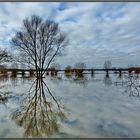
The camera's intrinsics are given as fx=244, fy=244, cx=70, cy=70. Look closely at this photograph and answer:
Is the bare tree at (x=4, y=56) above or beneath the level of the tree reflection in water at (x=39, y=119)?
above

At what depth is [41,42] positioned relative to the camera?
37.2 metres

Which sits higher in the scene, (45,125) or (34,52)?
(34,52)

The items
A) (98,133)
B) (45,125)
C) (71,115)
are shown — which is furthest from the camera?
(71,115)

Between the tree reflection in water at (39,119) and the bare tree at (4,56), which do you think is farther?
the bare tree at (4,56)

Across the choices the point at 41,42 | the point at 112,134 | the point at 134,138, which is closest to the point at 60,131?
the point at 112,134

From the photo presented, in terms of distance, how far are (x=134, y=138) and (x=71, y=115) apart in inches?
103

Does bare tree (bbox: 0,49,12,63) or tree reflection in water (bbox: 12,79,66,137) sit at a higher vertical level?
bare tree (bbox: 0,49,12,63)

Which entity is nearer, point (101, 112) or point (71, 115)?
point (71, 115)

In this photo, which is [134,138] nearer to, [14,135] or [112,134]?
[112,134]

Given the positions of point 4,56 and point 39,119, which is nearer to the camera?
point 39,119

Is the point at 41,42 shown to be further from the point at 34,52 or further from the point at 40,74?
the point at 40,74

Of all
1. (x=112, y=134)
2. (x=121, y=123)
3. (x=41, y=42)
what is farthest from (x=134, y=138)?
(x=41, y=42)

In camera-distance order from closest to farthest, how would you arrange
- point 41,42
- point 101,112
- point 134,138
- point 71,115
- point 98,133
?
point 134,138 → point 98,133 → point 71,115 → point 101,112 → point 41,42

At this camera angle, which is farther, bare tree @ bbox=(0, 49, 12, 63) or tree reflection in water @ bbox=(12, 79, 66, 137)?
bare tree @ bbox=(0, 49, 12, 63)
